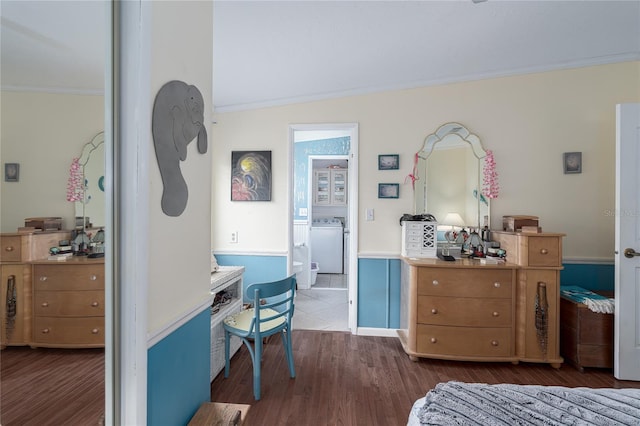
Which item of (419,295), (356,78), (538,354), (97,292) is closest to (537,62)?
(356,78)

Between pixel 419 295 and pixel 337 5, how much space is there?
85.6 inches

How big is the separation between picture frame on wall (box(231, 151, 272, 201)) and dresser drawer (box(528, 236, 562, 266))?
7.99ft

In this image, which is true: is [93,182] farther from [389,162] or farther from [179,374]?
[389,162]

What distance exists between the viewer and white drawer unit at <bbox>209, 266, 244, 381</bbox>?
7.00 feet

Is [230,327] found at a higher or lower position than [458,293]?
lower

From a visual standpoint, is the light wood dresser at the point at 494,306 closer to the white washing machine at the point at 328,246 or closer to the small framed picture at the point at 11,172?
the small framed picture at the point at 11,172

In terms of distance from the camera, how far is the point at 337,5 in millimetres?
1758

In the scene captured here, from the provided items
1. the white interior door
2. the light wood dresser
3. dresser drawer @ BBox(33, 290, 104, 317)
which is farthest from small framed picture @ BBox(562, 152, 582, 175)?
dresser drawer @ BBox(33, 290, 104, 317)

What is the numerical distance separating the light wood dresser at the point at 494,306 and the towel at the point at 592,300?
183 mm

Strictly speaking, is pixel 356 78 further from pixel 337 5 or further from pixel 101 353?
pixel 101 353

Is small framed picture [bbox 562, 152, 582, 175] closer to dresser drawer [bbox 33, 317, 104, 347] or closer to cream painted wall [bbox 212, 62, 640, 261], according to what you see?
cream painted wall [bbox 212, 62, 640, 261]

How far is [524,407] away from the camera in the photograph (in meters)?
1.01

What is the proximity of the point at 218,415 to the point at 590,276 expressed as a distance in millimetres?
3356

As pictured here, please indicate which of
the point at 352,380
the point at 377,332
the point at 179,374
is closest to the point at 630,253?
the point at 377,332
